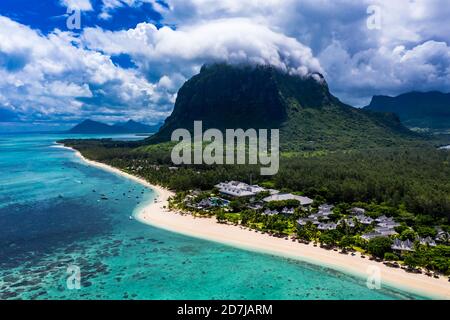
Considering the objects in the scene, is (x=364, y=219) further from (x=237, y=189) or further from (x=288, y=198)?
(x=237, y=189)

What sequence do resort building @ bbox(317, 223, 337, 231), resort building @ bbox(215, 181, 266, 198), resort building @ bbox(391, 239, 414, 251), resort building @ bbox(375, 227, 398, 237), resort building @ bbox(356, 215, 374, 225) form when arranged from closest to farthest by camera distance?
resort building @ bbox(391, 239, 414, 251) < resort building @ bbox(375, 227, 398, 237) < resort building @ bbox(317, 223, 337, 231) < resort building @ bbox(356, 215, 374, 225) < resort building @ bbox(215, 181, 266, 198)

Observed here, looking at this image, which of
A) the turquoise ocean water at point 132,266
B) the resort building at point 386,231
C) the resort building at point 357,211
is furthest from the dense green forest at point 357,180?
the turquoise ocean water at point 132,266

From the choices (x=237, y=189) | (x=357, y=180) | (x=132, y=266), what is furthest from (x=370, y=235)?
(x=237, y=189)

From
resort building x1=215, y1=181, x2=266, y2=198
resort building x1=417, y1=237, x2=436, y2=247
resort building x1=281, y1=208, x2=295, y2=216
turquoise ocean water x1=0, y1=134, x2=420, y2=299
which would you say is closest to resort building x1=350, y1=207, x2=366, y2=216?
resort building x1=281, y1=208, x2=295, y2=216

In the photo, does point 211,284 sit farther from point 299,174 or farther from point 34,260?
point 299,174

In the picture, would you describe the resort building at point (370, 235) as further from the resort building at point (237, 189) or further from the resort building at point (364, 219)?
the resort building at point (237, 189)

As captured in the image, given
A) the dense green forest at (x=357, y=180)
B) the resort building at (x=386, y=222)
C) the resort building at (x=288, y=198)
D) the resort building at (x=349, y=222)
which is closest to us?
the resort building at (x=349, y=222)

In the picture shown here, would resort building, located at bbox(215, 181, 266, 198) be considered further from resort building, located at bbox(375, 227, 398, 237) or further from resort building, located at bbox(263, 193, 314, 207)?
resort building, located at bbox(375, 227, 398, 237)
